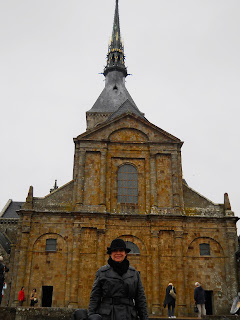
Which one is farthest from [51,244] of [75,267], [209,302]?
[209,302]

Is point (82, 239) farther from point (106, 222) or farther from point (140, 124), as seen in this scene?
point (140, 124)

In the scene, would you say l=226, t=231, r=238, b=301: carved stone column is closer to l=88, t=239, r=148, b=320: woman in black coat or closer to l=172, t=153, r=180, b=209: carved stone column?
l=172, t=153, r=180, b=209: carved stone column

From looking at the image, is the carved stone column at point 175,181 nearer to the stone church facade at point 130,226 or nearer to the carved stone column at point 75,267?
the stone church facade at point 130,226

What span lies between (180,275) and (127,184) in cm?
751

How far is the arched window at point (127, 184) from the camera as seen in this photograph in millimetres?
26844

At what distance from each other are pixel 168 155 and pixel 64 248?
1051 centimetres

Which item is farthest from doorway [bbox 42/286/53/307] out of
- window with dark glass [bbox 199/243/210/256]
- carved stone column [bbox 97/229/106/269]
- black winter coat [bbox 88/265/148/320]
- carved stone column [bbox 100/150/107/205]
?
black winter coat [bbox 88/265/148/320]

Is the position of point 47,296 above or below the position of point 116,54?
below

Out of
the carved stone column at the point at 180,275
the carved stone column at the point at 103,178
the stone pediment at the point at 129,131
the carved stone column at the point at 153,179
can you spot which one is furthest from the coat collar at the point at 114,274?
the stone pediment at the point at 129,131

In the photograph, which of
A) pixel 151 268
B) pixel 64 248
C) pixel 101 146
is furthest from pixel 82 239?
pixel 101 146

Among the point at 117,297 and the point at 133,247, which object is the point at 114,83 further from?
the point at 117,297

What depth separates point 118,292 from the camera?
5.30 m

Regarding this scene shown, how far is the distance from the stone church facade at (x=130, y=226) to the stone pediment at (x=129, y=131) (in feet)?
0.26

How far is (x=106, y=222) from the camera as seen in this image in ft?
83.8
